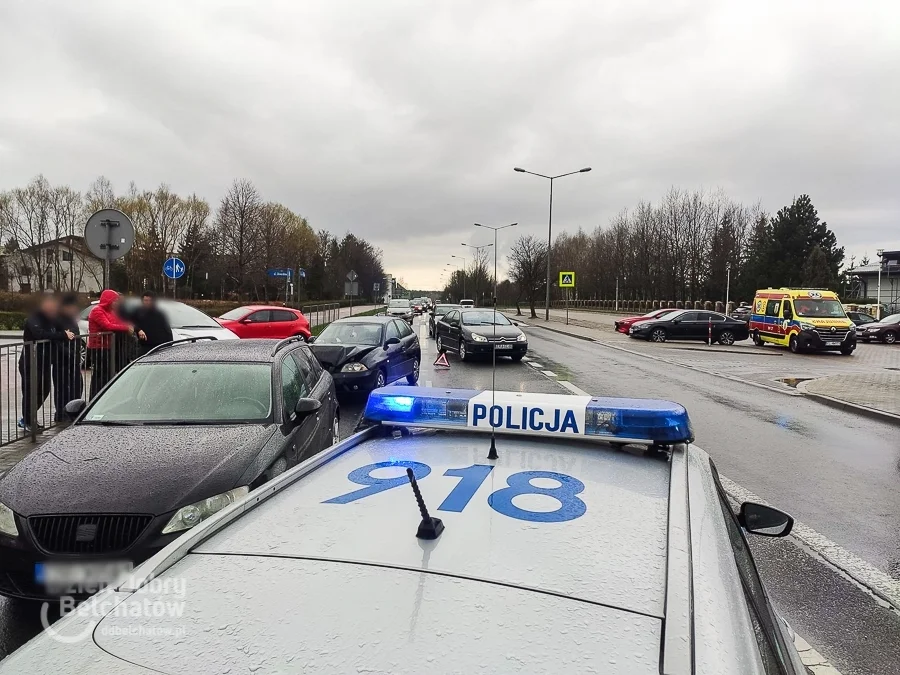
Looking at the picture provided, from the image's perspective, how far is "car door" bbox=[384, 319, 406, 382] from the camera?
11.3m

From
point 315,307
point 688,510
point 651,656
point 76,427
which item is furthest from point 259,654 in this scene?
point 315,307

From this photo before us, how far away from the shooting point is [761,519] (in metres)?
2.33

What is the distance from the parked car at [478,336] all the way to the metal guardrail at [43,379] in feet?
31.2

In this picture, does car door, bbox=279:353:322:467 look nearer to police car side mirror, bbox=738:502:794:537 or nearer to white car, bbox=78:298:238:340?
police car side mirror, bbox=738:502:794:537

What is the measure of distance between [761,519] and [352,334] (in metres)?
10.3

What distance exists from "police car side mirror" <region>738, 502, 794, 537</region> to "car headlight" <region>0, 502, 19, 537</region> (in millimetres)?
3600

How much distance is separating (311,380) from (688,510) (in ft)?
16.2

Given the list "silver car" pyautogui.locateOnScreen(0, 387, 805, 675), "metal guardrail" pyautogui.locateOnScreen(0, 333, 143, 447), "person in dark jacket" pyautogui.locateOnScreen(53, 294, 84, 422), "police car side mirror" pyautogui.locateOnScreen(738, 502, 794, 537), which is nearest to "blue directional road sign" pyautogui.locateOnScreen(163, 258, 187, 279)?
"metal guardrail" pyautogui.locateOnScreen(0, 333, 143, 447)

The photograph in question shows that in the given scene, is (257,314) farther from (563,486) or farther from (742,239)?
(742,239)

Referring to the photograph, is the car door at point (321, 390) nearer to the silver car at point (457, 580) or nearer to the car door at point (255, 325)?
the silver car at point (457, 580)

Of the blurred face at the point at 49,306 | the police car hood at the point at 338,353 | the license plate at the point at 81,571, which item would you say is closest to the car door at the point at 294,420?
the license plate at the point at 81,571

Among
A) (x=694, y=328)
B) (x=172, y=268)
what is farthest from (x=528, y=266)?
(x=172, y=268)

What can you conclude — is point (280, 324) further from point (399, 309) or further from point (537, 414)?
point (399, 309)

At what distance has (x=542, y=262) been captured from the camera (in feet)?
193
